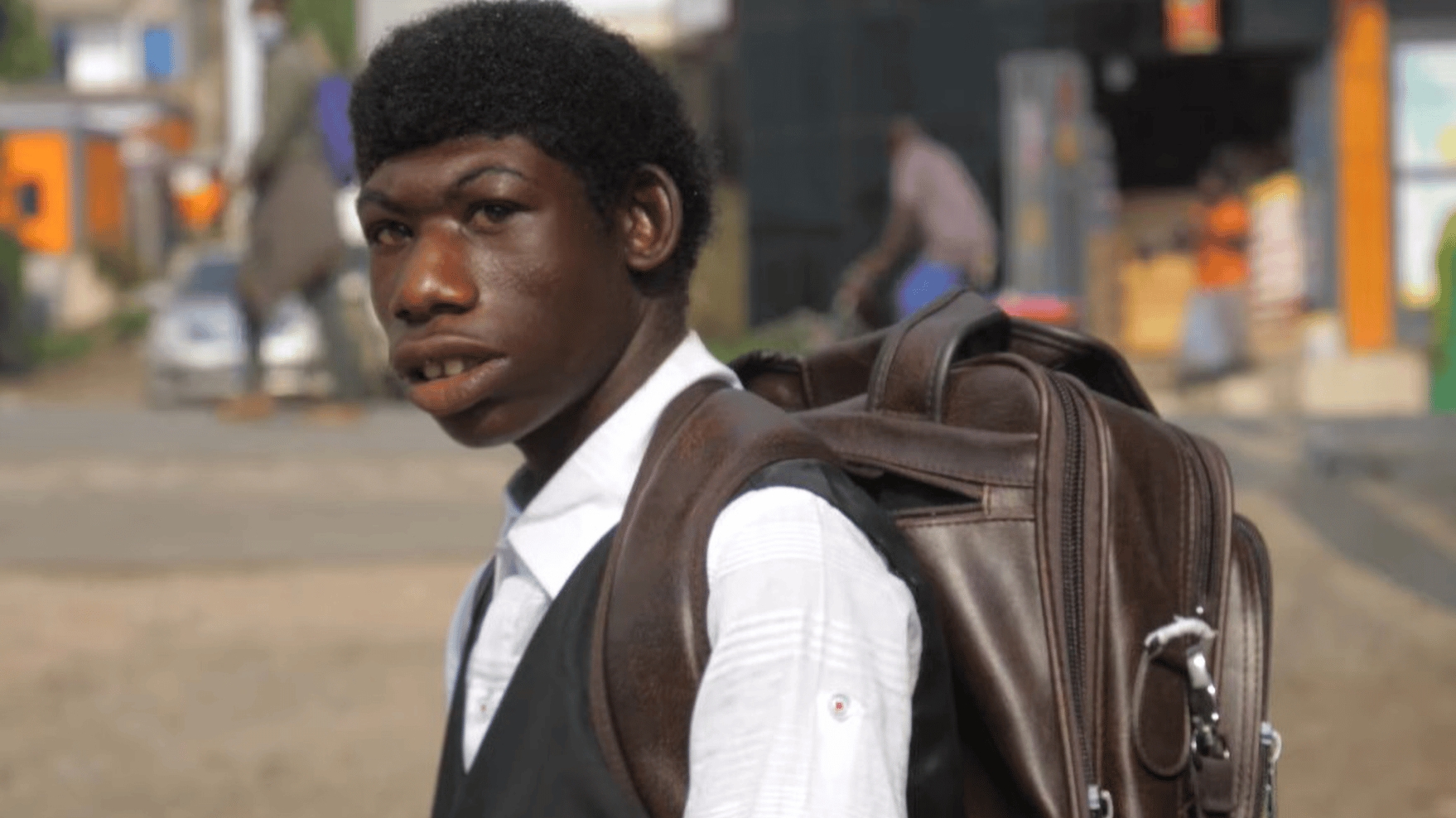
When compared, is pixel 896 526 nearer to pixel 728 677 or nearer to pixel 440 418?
pixel 728 677

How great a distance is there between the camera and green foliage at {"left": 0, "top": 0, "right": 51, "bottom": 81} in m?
44.2

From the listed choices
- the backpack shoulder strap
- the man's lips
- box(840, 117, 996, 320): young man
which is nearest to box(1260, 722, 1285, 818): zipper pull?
the backpack shoulder strap

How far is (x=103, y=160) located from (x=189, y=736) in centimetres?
3282

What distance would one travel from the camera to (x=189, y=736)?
6094mm

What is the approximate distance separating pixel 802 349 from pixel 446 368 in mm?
12818

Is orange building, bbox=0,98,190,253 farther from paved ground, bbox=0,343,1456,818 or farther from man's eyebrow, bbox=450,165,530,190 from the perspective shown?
man's eyebrow, bbox=450,165,530,190

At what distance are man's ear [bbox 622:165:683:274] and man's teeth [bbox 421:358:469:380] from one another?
0.16 metres

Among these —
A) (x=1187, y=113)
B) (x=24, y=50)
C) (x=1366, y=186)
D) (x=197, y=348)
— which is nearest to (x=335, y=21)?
(x=24, y=50)

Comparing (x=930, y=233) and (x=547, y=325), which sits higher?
(x=547, y=325)

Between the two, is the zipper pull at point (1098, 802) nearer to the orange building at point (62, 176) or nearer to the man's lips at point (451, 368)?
the man's lips at point (451, 368)

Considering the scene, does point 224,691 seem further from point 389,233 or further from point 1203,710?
point 1203,710

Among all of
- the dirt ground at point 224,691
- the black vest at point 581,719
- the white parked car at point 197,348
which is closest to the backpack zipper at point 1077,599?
the black vest at point 581,719

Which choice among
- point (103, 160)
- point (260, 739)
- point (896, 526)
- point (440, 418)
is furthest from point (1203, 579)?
point (103, 160)

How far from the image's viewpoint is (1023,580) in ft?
5.77
